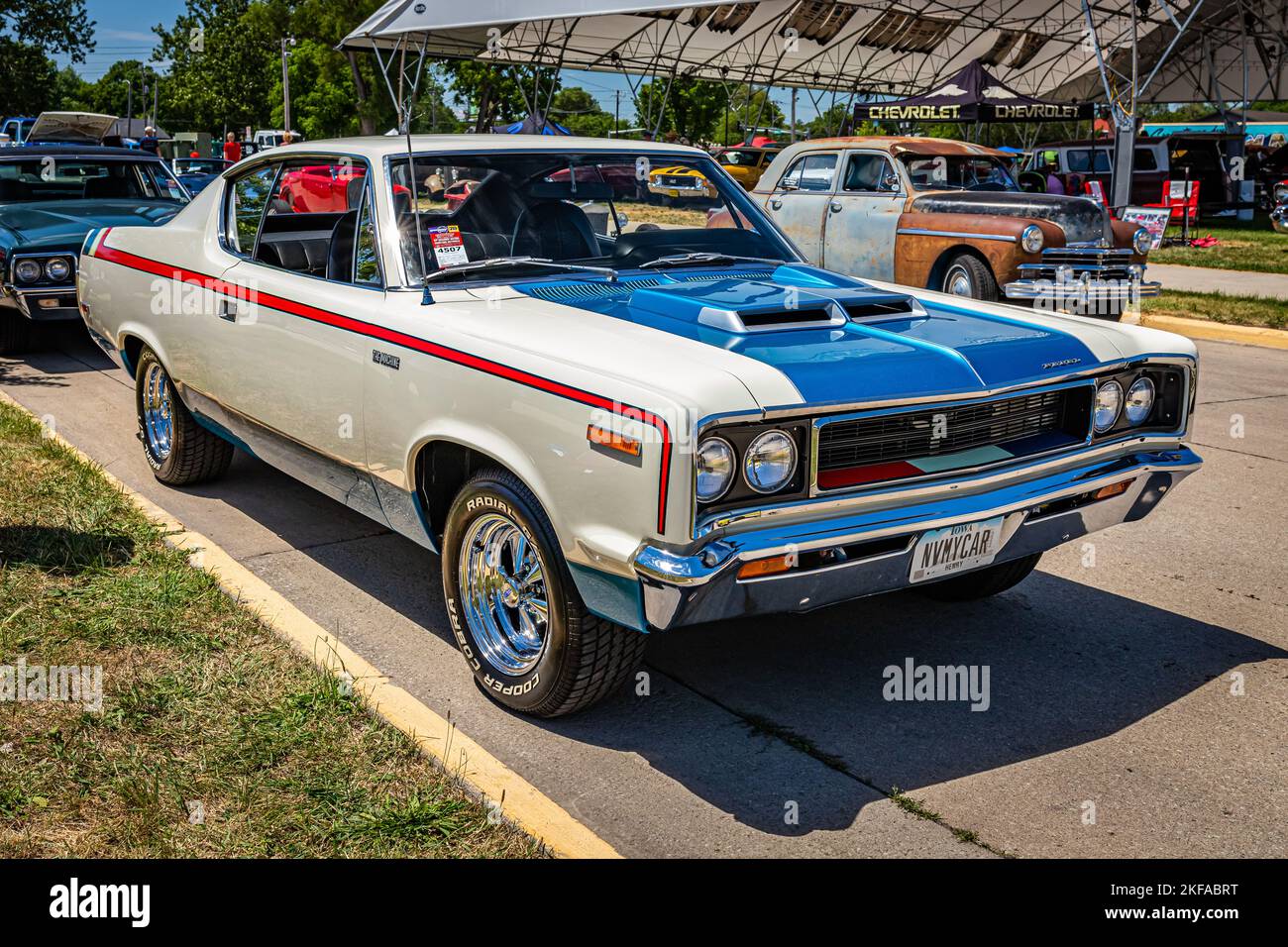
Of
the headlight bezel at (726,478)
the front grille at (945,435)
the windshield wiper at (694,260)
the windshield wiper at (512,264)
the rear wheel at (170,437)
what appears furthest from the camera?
the rear wheel at (170,437)

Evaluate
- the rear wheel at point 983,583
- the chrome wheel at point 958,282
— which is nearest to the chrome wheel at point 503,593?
the rear wheel at point 983,583

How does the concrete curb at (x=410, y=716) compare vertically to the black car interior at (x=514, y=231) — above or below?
below

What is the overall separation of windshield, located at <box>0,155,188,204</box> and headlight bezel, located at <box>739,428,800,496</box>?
9035 millimetres


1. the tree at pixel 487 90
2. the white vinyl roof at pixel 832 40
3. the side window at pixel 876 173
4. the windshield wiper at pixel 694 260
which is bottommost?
the windshield wiper at pixel 694 260

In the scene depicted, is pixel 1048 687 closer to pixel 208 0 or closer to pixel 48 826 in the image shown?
pixel 48 826

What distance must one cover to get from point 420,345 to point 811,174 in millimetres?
10490

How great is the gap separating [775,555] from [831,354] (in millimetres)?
647

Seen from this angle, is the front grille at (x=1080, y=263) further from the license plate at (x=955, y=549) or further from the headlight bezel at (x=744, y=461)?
the headlight bezel at (x=744, y=461)

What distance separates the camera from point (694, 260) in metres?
4.73

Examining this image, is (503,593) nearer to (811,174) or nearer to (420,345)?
(420,345)

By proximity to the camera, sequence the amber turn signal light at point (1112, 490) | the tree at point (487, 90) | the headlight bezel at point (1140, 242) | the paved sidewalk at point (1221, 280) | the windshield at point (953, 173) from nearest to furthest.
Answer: the amber turn signal light at point (1112, 490)
the headlight bezel at point (1140, 242)
the windshield at point (953, 173)
the paved sidewalk at point (1221, 280)
the tree at point (487, 90)

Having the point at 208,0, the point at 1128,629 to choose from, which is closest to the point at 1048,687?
the point at 1128,629

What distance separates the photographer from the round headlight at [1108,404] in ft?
13.0

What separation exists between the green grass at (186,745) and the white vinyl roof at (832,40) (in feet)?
63.9
